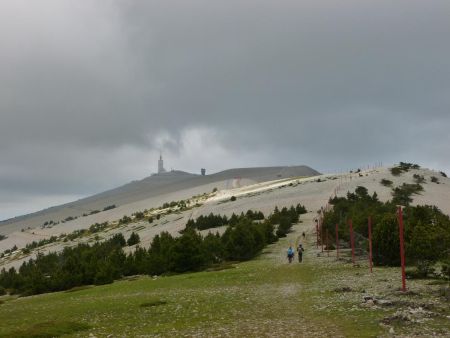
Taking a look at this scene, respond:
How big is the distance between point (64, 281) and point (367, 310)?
142 ft

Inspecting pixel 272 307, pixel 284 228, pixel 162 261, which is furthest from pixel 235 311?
pixel 284 228

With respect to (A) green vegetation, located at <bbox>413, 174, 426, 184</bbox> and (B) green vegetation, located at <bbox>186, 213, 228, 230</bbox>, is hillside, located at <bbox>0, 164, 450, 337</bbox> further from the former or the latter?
(A) green vegetation, located at <bbox>413, 174, 426, 184</bbox>

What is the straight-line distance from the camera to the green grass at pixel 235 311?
18.4 m

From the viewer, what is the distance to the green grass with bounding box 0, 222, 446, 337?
18359 millimetres

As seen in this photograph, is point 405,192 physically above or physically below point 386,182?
below

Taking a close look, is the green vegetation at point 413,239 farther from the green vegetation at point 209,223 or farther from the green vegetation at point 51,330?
the green vegetation at point 209,223

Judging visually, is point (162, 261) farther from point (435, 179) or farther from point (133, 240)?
point (435, 179)

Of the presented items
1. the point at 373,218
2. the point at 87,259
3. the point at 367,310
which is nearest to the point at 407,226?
the point at 373,218

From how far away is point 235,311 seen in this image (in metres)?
22.9

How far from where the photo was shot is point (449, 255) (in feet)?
100

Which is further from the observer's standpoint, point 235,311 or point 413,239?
point 413,239

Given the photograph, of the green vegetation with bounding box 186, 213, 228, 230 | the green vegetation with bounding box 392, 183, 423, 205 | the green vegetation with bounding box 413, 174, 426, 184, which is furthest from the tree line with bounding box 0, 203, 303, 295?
the green vegetation with bounding box 413, 174, 426, 184

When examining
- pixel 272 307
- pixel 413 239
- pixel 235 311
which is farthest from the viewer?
pixel 413 239

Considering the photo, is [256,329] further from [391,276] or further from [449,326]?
[391,276]
